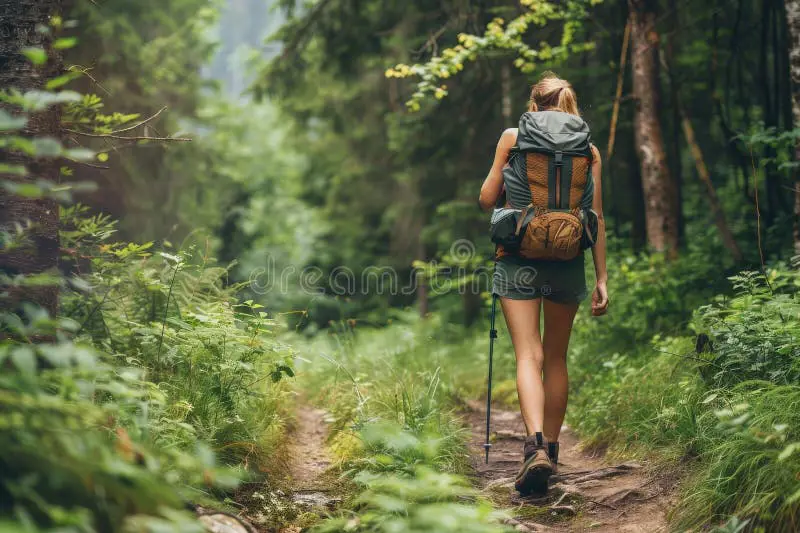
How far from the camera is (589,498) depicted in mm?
3697

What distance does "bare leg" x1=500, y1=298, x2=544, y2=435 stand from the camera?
3.77 metres

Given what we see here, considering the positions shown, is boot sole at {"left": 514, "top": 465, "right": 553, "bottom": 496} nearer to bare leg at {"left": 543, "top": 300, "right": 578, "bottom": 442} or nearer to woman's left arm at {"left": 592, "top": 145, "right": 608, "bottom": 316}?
→ bare leg at {"left": 543, "top": 300, "right": 578, "bottom": 442}

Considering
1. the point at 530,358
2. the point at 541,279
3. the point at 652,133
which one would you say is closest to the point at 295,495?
the point at 530,358

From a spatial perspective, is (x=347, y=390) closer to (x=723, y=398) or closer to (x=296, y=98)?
(x=723, y=398)

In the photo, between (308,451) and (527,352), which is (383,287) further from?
(527,352)

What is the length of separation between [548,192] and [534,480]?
1.51 metres

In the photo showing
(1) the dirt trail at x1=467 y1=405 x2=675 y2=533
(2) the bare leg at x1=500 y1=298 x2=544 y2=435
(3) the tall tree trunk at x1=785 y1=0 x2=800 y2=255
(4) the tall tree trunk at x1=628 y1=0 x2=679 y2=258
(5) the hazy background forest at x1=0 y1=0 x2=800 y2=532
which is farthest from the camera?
(4) the tall tree trunk at x1=628 y1=0 x2=679 y2=258

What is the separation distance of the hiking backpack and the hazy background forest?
3.36 ft

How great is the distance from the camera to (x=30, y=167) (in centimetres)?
368

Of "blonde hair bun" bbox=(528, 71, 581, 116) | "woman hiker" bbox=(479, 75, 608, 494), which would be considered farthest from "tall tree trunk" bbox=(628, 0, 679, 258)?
"blonde hair bun" bbox=(528, 71, 581, 116)

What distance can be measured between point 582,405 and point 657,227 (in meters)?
2.38

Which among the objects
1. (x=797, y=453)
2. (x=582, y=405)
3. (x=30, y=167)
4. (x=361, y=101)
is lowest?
(x=582, y=405)

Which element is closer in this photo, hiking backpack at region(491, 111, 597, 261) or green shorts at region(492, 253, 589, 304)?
hiking backpack at region(491, 111, 597, 261)

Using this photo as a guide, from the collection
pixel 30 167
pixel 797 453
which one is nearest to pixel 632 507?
pixel 797 453
